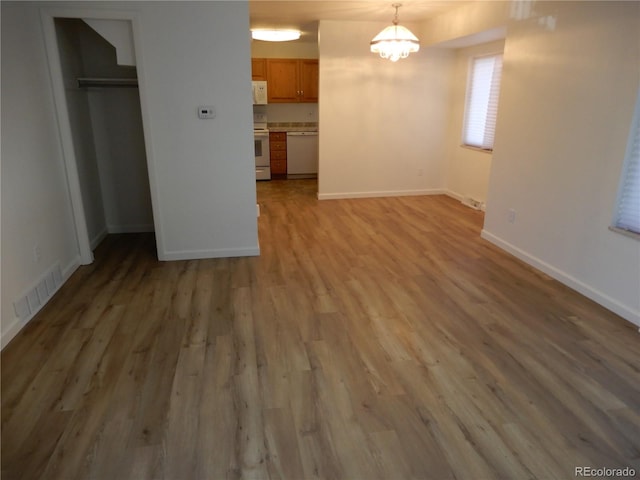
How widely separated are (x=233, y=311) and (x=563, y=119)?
302 centimetres

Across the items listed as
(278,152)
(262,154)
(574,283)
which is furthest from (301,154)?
→ (574,283)

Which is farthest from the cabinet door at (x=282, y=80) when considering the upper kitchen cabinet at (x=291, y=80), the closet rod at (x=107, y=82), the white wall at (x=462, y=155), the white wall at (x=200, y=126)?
the white wall at (x=200, y=126)

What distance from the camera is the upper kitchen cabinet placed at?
7883 millimetres

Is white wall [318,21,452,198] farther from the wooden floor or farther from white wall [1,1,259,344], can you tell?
the wooden floor

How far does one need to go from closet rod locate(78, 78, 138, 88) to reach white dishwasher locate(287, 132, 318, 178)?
4138mm

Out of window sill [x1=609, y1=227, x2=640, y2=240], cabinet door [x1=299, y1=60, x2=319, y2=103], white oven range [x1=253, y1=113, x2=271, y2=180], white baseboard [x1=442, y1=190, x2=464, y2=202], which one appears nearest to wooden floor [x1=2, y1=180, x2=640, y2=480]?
window sill [x1=609, y1=227, x2=640, y2=240]

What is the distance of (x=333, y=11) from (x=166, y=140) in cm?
280

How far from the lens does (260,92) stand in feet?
25.5

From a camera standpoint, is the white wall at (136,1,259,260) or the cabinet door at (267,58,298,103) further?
the cabinet door at (267,58,298,103)

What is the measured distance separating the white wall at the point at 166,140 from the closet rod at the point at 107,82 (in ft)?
2.15

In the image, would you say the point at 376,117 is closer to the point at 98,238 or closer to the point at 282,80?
the point at 282,80

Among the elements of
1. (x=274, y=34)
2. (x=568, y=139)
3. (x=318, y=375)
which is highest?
(x=274, y=34)

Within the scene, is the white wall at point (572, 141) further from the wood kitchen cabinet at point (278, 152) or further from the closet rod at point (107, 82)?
the wood kitchen cabinet at point (278, 152)

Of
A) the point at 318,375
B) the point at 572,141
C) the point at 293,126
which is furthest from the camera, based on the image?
the point at 293,126
